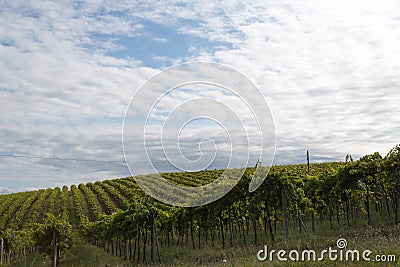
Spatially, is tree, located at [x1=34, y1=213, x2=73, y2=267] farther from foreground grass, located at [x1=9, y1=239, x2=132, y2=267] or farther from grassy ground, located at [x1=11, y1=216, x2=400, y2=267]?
grassy ground, located at [x1=11, y1=216, x2=400, y2=267]

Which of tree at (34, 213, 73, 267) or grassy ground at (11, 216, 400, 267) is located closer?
grassy ground at (11, 216, 400, 267)

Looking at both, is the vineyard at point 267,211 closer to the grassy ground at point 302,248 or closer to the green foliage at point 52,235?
the green foliage at point 52,235

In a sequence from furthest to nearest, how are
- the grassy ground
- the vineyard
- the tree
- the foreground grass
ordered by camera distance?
the foreground grass
the tree
the vineyard
the grassy ground

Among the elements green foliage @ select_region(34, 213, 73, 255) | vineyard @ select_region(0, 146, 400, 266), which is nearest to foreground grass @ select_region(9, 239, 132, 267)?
green foliage @ select_region(34, 213, 73, 255)

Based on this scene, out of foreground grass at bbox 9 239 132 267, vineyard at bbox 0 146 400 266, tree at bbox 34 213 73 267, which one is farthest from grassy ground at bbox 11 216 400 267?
tree at bbox 34 213 73 267

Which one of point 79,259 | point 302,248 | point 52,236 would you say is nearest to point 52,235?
point 52,236

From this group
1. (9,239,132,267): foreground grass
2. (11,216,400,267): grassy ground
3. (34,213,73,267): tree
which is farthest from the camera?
(9,239,132,267): foreground grass

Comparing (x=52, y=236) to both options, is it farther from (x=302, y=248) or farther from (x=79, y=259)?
(x=302, y=248)

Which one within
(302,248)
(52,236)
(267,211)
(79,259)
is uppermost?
(267,211)

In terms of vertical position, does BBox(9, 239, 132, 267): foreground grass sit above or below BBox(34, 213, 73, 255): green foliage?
below

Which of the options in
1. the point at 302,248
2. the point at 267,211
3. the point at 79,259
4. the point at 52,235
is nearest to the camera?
the point at 302,248

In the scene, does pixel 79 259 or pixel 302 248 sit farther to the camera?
pixel 79 259

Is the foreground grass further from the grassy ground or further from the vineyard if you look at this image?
the vineyard

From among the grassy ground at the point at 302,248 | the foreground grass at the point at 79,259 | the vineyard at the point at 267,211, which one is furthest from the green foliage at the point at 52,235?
the grassy ground at the point at 302,248
